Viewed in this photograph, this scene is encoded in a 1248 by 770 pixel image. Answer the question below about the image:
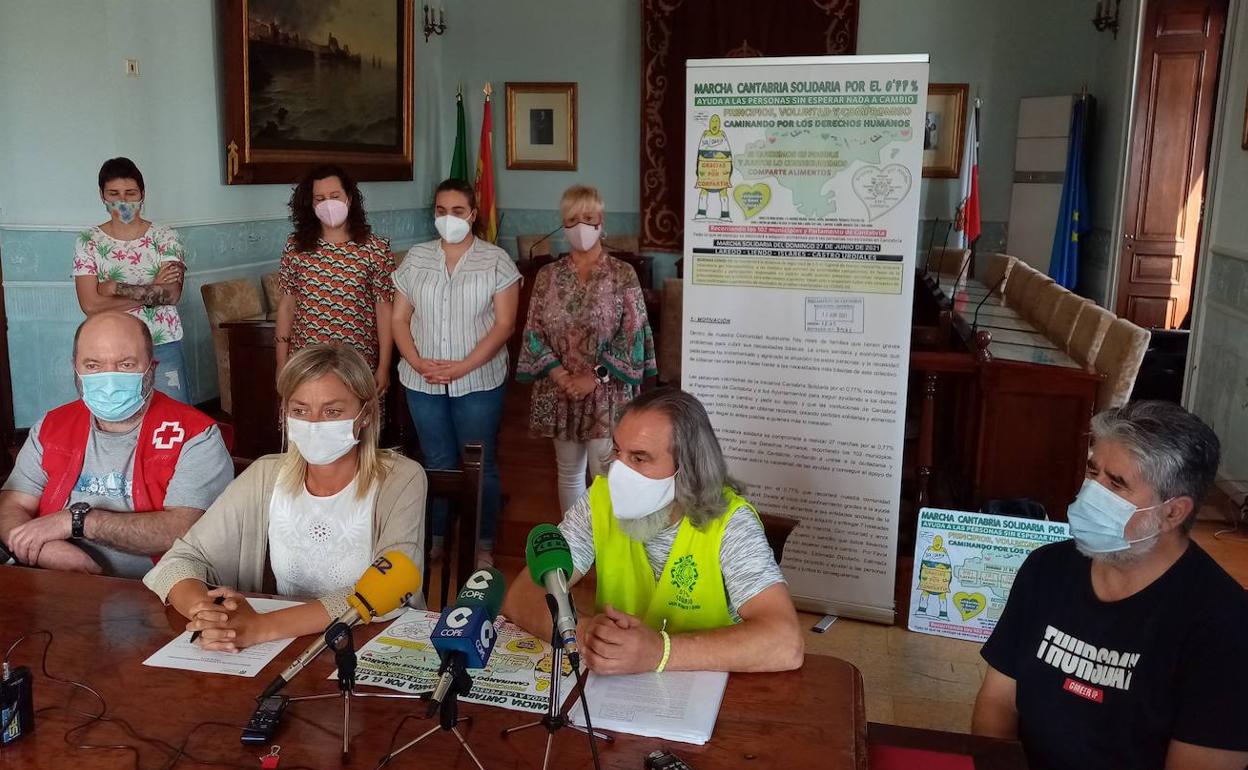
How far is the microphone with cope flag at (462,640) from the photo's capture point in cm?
123

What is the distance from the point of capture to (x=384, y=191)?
8500 millimetres

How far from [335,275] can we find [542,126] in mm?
6178

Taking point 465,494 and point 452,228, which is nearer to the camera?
point 465,494

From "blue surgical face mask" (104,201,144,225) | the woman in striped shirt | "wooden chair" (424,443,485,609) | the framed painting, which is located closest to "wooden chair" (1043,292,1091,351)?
the woman in striped shirt

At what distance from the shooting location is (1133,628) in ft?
5.26

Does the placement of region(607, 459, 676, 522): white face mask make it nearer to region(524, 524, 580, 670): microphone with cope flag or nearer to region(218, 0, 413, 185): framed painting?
region(524, 524, 580, 670): microphone with cope flag

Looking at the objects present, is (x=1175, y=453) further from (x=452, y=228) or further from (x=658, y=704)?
(x=452, y=228)

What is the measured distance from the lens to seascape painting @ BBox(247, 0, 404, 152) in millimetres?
6352

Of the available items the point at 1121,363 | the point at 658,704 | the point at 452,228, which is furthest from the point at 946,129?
the point at 658,704

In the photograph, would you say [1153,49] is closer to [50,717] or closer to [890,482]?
[890,482]

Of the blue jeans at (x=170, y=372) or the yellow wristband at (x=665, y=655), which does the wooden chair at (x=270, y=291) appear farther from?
the yellow wristband at (x=665, y=655)

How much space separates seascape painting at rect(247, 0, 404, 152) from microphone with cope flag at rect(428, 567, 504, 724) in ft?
18.7

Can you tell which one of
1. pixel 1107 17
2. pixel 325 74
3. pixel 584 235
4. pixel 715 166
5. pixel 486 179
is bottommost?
pixel 584 235

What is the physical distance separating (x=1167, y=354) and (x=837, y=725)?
5908mm
